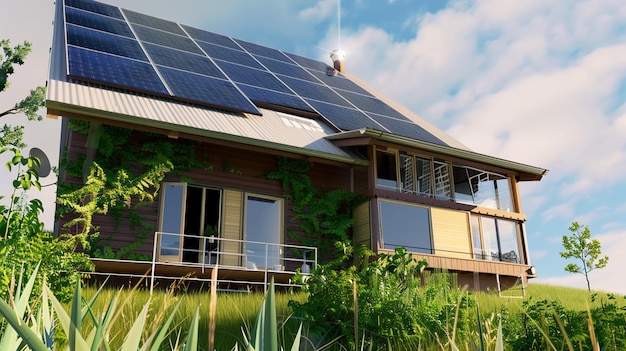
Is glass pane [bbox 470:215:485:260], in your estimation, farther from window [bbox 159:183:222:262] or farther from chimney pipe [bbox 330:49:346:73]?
chimney pipe [bbox 330:49:346:73]

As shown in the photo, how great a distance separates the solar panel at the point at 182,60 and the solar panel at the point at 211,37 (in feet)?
9.65

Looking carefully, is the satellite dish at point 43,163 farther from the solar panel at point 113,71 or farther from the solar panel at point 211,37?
the solar panel at point 211,37

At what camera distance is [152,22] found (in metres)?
17.4

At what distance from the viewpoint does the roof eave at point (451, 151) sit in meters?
12.2

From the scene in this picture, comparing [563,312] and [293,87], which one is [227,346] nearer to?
[563,312]

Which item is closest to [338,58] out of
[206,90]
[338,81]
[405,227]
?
[338,81]

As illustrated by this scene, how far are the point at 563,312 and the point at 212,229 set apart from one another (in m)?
7.81

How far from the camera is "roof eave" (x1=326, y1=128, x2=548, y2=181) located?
12164 mm

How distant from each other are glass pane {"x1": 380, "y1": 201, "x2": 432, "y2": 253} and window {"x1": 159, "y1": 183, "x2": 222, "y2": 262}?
12.4ft

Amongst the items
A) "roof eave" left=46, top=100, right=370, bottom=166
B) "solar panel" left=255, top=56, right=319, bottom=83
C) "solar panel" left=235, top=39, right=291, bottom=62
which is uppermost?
"solar panel" left=235, top=39, right=291, bottom=62

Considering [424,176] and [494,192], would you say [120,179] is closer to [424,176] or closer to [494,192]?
[424,176]

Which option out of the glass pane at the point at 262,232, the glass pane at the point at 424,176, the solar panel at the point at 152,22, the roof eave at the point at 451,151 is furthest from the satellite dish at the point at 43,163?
the solar panel at the point at 152,22

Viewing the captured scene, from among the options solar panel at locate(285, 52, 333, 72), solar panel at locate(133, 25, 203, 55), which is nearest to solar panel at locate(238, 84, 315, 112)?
solar panel at locate(133, 25, 203, 55)

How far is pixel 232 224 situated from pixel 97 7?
9331 millimetres
